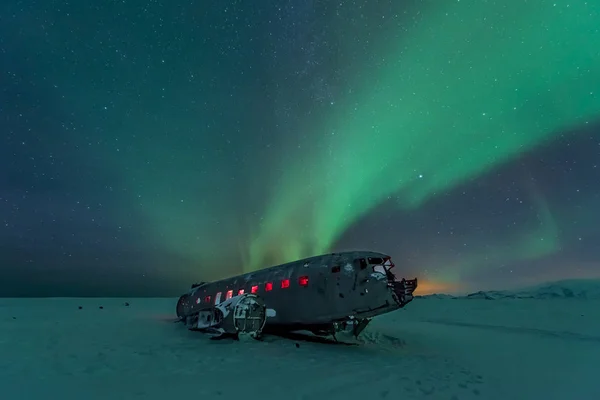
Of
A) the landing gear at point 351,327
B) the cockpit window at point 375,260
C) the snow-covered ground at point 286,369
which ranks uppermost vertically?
the cockpit window at point 375,260

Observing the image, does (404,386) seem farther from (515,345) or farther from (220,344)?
(515,345)

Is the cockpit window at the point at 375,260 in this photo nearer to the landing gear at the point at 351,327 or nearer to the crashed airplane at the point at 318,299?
the crashed airplane at the point at 318,299

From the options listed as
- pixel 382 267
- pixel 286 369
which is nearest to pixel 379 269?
pixel 382 267

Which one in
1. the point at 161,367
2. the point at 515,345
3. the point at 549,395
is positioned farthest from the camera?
the point at 515,345

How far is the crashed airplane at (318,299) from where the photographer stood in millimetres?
23359

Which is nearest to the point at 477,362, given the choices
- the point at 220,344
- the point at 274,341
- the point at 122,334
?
the point at 274,341

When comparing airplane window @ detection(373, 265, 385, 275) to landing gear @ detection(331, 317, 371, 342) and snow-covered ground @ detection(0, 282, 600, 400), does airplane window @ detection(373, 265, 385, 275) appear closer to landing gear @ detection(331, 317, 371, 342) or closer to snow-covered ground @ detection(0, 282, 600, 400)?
landing gear @ detection(331, 317, 371, 342)

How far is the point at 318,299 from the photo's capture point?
24422mm

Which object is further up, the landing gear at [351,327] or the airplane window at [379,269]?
the airplane window at [379,269]

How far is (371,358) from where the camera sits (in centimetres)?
2055

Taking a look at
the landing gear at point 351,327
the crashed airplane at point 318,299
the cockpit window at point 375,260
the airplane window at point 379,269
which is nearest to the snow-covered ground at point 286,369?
the landing gear at point 351,327

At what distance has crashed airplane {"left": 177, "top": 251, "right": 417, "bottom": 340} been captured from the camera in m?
23.4

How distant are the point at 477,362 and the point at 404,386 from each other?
8419 mm

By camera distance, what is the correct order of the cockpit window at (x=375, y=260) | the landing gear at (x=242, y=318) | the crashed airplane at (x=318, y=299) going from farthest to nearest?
the landing gear at (x=242, y=318), the cockpit window at (x=375, y=260), the crashed airplane at (x=318, y=299)
